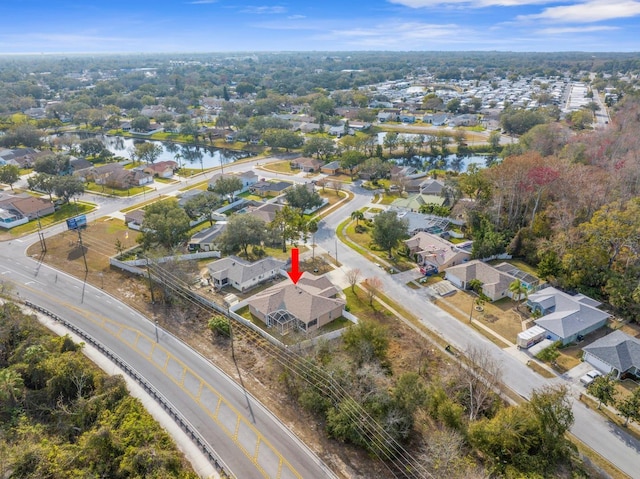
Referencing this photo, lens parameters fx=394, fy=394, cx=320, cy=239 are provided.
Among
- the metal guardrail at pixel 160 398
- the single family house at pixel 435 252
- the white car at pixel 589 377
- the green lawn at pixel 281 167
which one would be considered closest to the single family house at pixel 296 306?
the metal guardrail at pixel 160 398

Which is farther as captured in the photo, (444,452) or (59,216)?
(59,216)

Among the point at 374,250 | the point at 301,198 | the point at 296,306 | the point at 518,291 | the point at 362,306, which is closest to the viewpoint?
the point at 296,306

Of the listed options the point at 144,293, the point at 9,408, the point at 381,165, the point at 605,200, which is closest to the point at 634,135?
the point at 605,200

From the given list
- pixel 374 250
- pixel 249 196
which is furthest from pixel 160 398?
pixel 249 196

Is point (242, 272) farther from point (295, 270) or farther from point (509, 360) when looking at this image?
point (509, 360)

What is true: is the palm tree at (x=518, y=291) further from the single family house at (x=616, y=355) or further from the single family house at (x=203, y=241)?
the single family house at (x=203, y=241)

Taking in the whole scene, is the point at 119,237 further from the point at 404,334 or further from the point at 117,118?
the point at 117,118
